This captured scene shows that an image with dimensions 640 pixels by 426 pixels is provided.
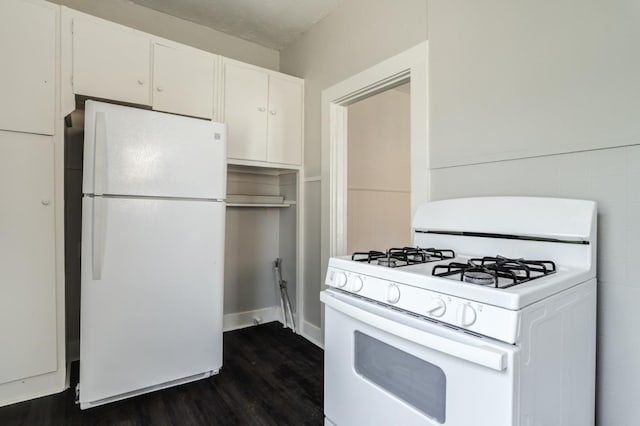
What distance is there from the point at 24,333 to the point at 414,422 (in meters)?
2.05

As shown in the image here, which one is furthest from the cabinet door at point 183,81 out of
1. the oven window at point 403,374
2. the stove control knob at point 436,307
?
the stove control knob at point 436,307

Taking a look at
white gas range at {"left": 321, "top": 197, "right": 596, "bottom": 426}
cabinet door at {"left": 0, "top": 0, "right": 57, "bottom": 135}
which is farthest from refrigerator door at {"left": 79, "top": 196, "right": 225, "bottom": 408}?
white gas range at {"left": 321, "top": 197, "right": 596, "bottom": 426}

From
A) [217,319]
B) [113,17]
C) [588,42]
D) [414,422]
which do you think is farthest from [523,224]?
[113,17]

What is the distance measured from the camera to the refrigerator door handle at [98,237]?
1713 millimetres

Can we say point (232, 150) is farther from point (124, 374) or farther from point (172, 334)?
point (124, 374)

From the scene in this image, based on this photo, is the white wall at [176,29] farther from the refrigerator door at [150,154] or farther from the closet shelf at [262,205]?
the closet shelf at [262,205]

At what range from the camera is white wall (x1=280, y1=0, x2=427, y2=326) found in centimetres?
200

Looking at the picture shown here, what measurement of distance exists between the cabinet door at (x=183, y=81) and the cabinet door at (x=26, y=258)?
0.72m

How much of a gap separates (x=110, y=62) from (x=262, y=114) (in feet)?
3.41

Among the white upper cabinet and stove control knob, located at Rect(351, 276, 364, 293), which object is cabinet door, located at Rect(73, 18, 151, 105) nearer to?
the white upper cabinet

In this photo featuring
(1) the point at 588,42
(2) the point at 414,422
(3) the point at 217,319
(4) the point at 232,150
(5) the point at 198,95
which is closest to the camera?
(2) the point at 414,422

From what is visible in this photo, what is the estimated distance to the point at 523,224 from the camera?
4.27ft

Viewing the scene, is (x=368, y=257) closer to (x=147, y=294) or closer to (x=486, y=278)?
(x=486, y=278)

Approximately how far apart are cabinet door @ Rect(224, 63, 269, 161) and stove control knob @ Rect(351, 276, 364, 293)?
1.62m
